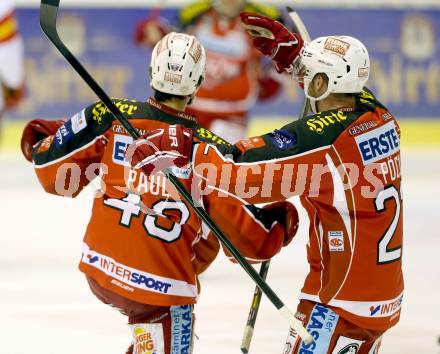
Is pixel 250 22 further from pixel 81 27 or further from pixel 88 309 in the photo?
pixel 81 27

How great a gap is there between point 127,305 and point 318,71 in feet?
3.31

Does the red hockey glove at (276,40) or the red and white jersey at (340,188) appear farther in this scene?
the red hockey glove at (276,40)

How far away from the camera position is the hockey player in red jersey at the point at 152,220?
3588mm

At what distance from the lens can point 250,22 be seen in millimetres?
3768

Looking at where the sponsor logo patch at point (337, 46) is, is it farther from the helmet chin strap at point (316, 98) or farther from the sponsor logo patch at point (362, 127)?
the sponsor logo patch at point (362, 127)

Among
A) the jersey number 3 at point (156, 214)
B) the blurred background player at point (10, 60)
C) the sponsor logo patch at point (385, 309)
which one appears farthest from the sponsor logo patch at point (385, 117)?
the blurred background player at point (10, 60)

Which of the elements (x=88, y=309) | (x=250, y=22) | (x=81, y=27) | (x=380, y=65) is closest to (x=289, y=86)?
(x=380, y=65)

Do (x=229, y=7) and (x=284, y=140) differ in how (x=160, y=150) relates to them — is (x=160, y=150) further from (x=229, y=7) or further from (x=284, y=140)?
(x=229, y=7)

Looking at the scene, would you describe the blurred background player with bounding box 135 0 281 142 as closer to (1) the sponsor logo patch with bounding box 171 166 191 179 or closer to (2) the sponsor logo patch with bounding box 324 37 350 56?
(2) the sponsor logo patch with bounding box 324 37 350 56

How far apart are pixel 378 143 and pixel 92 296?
2.89 meters

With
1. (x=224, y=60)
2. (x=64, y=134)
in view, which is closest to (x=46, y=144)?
(x=64, y=134)

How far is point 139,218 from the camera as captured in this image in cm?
359

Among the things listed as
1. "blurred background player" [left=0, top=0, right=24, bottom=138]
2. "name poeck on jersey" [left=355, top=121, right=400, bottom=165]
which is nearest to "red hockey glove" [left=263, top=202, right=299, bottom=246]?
"name poeck on jersey" [left=355, top=121, right=400, bottom=165]

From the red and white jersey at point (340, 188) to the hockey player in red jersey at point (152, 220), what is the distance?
0.17m
